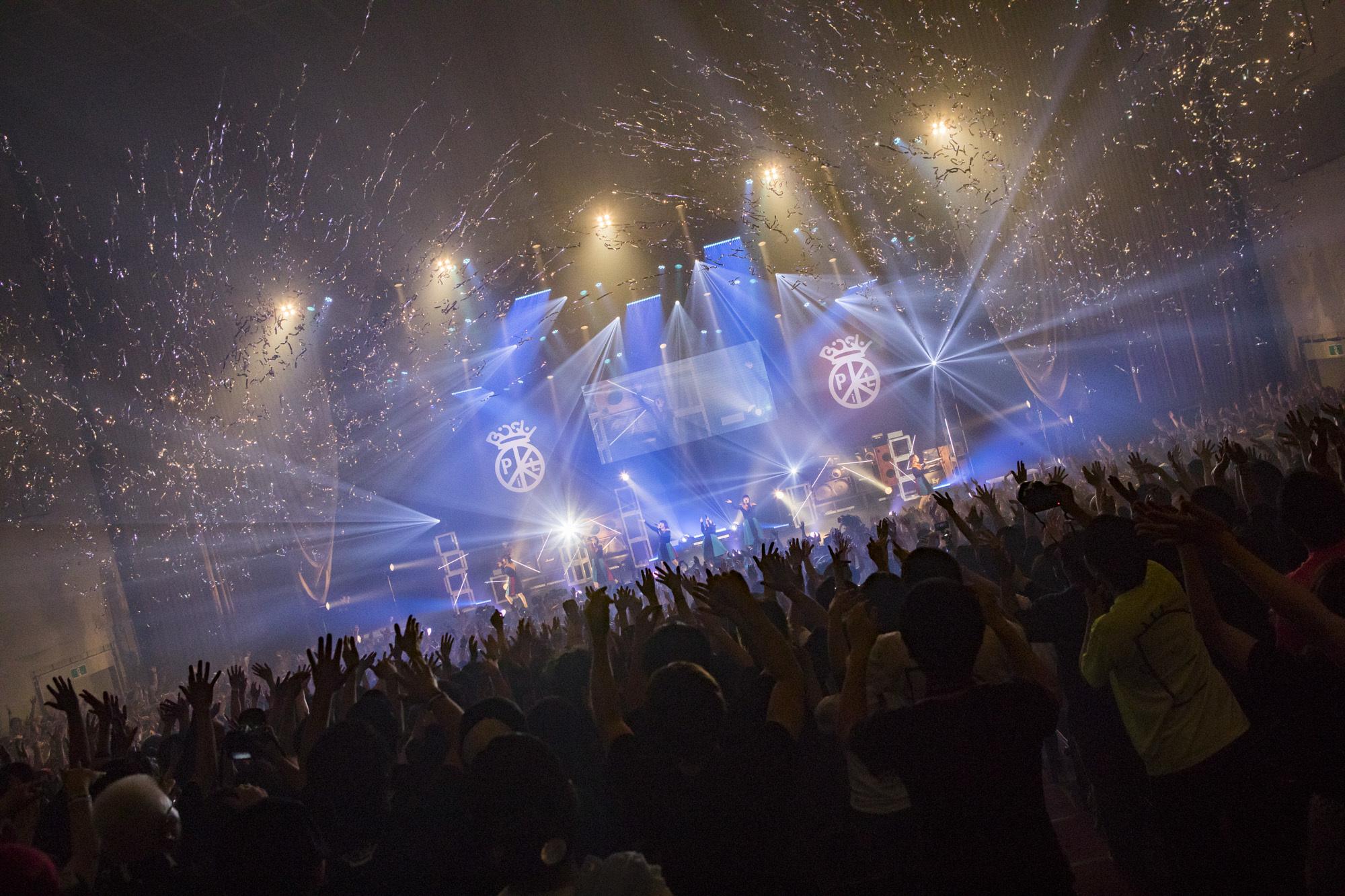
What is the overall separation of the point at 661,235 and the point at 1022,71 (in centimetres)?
669

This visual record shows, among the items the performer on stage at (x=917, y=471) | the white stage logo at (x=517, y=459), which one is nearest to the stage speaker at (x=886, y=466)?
the performer on stage at (x=917, y=471)

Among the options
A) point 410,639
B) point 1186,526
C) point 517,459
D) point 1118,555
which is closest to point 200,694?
point 410,639

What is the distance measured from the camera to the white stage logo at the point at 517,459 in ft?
55.3

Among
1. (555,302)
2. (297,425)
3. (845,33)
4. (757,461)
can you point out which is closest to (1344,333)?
(845,33)

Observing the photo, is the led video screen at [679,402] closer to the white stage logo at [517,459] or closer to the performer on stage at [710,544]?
the white stage logo at [517,459]

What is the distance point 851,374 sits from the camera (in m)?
15.7

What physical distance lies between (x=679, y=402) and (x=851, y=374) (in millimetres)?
3461

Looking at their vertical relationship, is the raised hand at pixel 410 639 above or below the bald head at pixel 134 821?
above

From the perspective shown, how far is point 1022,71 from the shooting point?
11.0 meters

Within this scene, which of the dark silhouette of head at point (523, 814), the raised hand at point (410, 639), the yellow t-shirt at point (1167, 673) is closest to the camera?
the dark silhouette of head at point (523, 814)

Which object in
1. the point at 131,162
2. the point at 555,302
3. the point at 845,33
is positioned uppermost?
the point at 131,162

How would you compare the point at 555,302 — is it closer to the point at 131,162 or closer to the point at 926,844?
A: the point at 131,162

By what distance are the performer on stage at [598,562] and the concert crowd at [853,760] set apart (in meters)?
Answer: 12.2

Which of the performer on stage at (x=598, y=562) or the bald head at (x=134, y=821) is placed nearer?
the bald head at (x=134, y=821)
